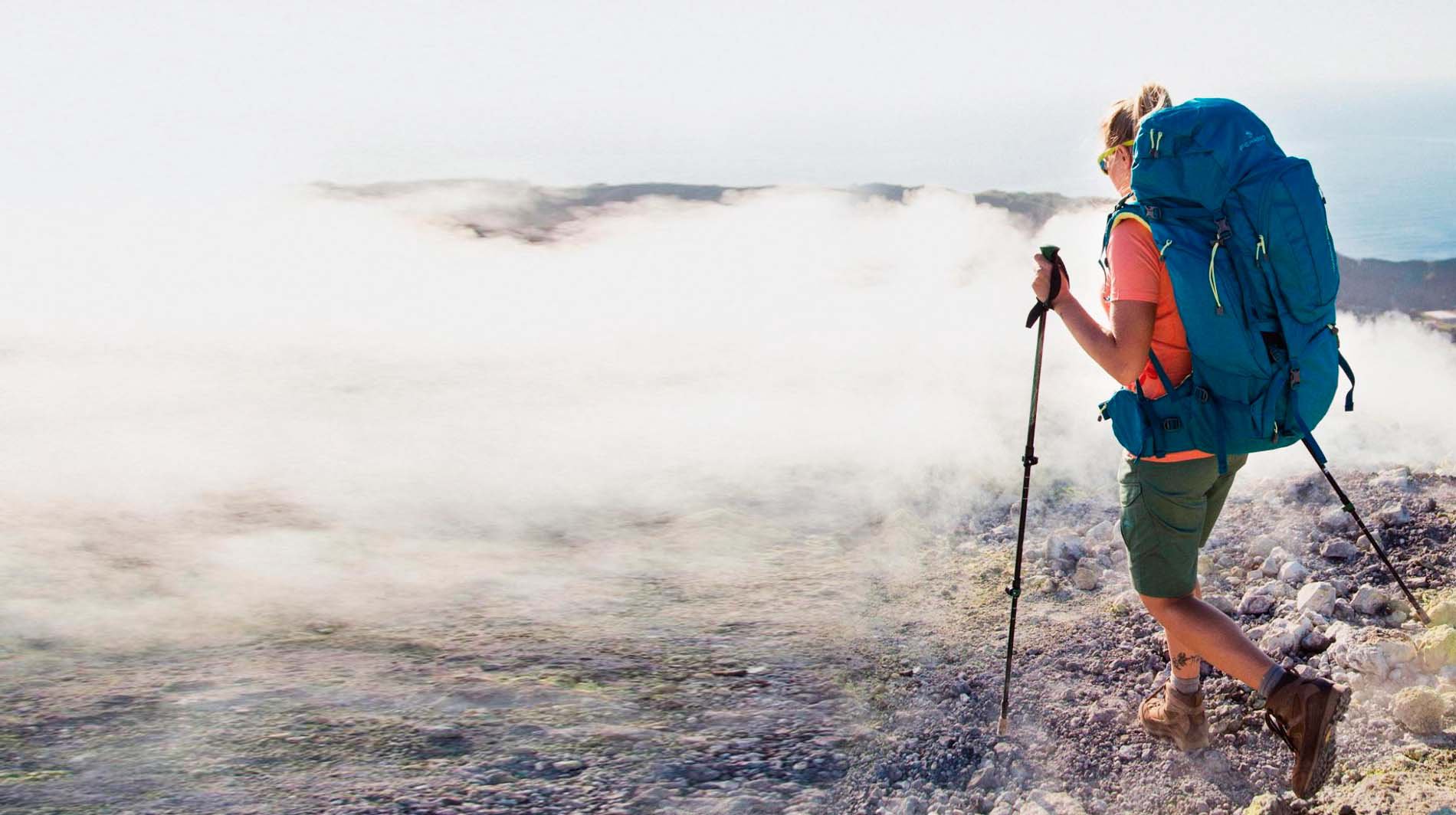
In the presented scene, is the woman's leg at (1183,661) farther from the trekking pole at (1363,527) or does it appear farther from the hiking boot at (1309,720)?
the trekking pole at (1363,527)

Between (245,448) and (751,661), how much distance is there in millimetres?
3395

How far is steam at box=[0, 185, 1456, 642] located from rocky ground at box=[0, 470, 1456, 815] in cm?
32

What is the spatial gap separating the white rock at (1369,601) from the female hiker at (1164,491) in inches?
40.8

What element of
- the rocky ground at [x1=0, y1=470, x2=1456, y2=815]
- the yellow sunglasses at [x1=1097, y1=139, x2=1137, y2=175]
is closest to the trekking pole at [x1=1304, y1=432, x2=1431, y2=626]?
the rocky ground at [x1=0, y1=470, x2=1456, y2=815]

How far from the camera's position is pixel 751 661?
352 centimetres

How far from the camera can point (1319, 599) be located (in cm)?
344

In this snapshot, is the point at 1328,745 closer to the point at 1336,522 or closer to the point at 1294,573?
the point at 1294,573

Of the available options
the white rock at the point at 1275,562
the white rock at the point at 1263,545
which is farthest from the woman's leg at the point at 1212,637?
the white rock at the point at 1263,545

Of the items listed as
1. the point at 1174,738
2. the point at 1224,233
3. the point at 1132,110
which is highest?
the point at 1132,110

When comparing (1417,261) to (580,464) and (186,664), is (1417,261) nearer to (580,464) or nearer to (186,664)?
(580,464)

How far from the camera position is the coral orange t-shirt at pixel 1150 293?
7.58 feet

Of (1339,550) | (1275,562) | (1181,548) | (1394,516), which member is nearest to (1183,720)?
(1181,548)

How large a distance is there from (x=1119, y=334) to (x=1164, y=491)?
461mm

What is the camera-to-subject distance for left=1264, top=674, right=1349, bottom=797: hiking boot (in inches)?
95.5
